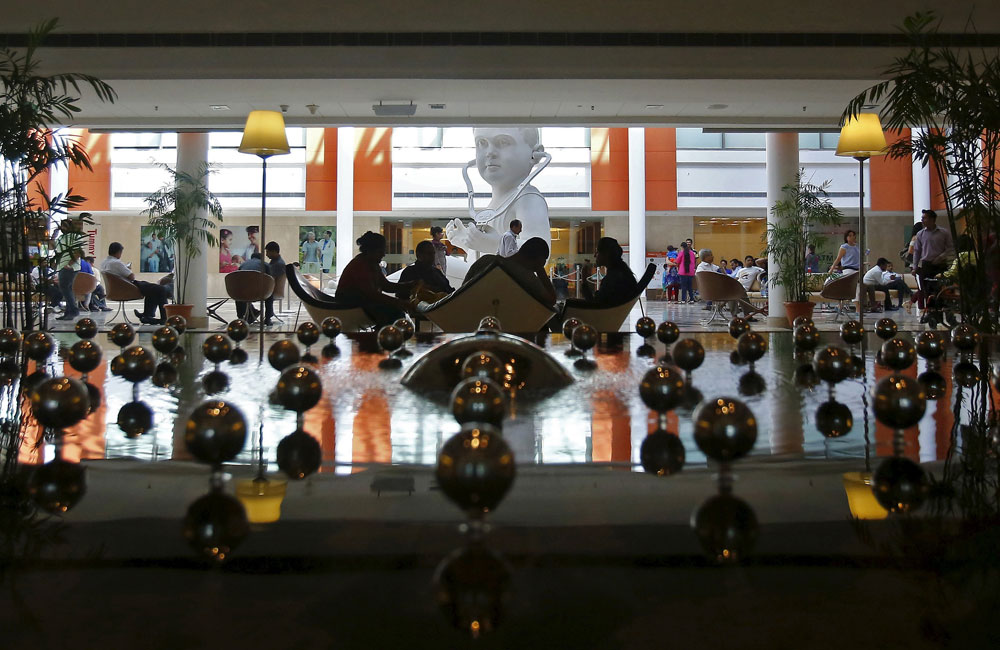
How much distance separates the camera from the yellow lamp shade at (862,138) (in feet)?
23.9

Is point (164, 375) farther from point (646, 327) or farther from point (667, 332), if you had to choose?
point (646, 327)

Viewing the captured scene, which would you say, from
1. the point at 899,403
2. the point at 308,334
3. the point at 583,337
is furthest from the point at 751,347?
the point at 308,334

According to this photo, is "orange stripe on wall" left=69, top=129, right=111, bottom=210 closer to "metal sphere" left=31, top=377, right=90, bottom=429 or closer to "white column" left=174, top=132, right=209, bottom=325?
"white column" left=174, top=132, right=209, bottom=325

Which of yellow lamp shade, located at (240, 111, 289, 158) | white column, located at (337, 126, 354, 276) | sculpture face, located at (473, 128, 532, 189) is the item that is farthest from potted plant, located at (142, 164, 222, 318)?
white column, located at (337, 126, 354, 276)

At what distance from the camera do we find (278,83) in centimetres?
856

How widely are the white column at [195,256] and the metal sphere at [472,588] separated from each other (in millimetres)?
10841

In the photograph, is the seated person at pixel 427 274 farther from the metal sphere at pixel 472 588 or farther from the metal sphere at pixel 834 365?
the metal sphere at pixel 472 588

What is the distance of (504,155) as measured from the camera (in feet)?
44.3

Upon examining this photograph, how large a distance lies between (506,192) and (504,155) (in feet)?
2.13

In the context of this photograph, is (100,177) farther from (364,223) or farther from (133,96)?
(133,96)

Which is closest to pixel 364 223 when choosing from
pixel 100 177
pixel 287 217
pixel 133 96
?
pixel 287 217

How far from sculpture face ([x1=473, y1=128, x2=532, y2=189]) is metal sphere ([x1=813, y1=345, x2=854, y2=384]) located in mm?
12646

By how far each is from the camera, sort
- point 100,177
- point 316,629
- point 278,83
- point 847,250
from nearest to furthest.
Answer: point 316,629 < point 278,83 < point 847,250 < point 100,177

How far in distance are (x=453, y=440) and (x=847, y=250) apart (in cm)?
1298
